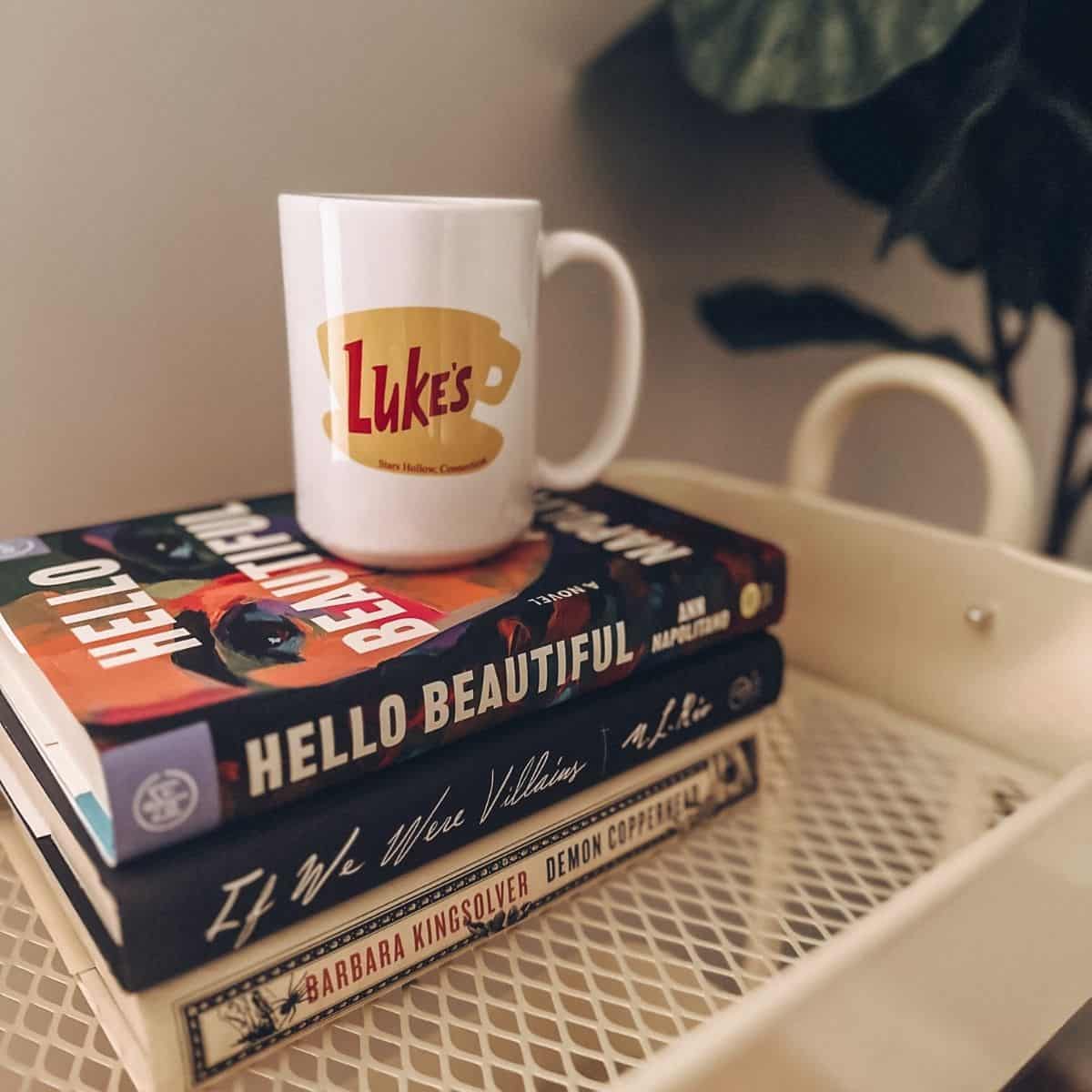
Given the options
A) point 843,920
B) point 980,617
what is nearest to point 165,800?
point 843,920

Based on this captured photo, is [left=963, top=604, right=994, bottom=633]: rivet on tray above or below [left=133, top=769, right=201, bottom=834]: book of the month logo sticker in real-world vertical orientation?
below

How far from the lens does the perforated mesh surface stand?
0.32 m

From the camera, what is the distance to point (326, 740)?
0.30 m

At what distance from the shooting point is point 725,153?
71cm

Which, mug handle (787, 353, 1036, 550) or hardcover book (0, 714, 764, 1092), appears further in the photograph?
mug handle (787, 353, 1036, 550)

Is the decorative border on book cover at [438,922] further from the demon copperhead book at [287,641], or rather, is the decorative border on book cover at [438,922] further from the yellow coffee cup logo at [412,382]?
the yellow coffee cup logo at [412,382]

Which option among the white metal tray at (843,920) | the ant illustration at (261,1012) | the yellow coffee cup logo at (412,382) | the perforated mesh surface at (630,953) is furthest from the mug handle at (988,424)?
the ant illustration at (261,1012)

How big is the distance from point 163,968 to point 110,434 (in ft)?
1.02

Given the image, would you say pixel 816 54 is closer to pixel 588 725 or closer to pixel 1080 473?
pixel 588 725

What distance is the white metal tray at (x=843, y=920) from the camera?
0.30 metres

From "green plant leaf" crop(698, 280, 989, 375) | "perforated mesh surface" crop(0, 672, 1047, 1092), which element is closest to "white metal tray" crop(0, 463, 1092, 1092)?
"perforated mesh surface" crop(0, 672, 1047, 1092)

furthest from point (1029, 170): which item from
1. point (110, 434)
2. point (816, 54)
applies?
point (110, 434)

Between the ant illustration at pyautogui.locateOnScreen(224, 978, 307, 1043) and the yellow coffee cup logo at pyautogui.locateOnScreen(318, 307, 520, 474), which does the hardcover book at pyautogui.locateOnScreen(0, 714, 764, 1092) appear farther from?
the yellow coffee cup logo at pyautogui.locateOnScreen(318, 307, 520, 474)

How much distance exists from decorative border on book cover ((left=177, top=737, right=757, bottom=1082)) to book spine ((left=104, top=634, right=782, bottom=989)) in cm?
2
